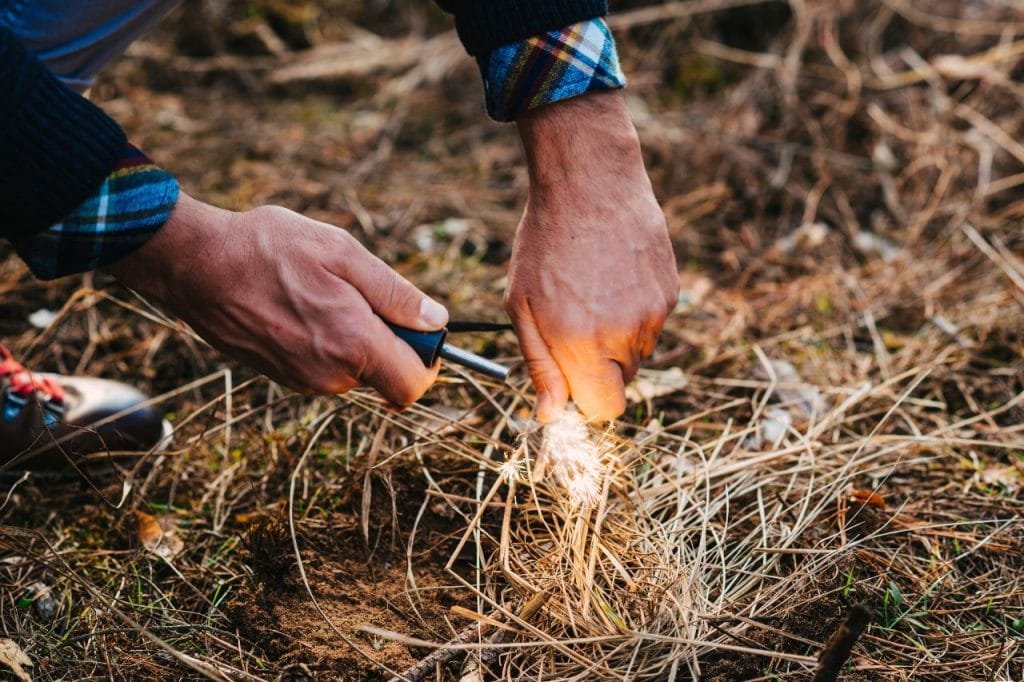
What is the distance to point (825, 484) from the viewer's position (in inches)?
64.8

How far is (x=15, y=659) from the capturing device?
132cm

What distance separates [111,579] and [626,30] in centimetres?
382

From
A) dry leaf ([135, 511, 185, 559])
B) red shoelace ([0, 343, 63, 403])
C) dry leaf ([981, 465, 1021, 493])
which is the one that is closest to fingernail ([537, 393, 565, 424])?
dry leaf ([135, 511, 185, 559])

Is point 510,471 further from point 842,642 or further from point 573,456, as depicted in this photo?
point 842,642

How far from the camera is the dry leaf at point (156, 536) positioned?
1.59 meters

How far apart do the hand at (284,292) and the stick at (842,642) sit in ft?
2.55

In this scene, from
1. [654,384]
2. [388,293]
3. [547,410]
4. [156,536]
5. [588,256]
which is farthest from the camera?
[654,384]

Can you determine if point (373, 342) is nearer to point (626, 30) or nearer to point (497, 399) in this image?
point (497, 399)

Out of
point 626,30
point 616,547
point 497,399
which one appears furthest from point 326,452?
point 626,30

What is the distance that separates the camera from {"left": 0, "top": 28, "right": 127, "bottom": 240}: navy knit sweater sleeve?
114 cm

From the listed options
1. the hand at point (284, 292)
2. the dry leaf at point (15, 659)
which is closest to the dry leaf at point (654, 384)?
the hand at point (284, 292)

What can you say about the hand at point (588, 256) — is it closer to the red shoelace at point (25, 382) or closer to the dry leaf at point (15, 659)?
the dry leaf at point (15, 659)

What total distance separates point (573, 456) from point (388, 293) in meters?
0.54

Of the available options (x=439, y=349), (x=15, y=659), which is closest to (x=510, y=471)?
(x=439, y=349)
